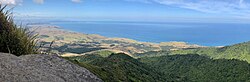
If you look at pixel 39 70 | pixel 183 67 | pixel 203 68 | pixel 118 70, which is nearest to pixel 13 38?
pixel 39 70

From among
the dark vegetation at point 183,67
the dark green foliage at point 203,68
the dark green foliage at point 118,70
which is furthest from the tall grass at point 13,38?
the dark green foliage at point 203,68

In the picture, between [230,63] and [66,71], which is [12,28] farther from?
[230,63]

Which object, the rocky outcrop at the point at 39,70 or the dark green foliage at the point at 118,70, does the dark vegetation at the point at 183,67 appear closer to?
the dark green foliage at the point at 118,70

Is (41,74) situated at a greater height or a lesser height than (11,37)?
lesser

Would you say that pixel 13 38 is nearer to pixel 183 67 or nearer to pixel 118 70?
pixel 118 70

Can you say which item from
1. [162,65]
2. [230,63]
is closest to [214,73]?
[230,63]
